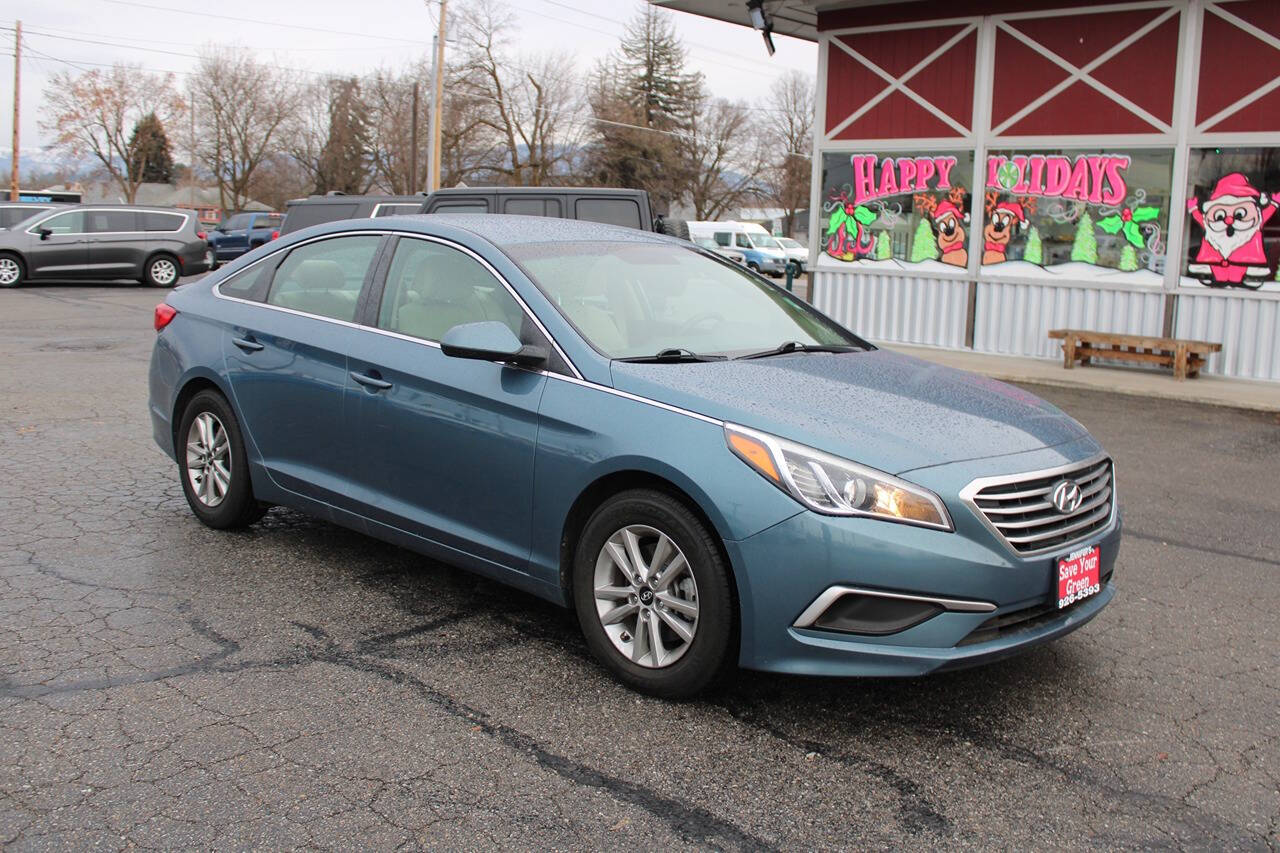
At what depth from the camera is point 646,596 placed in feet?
13.0

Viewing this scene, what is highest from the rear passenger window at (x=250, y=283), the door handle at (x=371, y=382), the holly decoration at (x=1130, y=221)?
the holly decoration at (x=1130, y=221)

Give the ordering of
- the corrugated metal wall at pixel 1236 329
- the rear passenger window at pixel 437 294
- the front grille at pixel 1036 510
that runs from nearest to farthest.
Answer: the front grille at pixel 1036 510, the rear passenger window at pixel 437 294, the corrugated metal wall at pixel 1236 329

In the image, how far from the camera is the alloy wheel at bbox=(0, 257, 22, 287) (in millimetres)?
23312

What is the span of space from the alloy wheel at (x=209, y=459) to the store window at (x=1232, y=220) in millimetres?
10540

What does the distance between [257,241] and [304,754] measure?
113ft

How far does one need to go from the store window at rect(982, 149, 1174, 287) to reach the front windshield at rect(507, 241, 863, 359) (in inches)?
350

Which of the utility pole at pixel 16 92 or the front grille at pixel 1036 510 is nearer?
the front grille at pixel 1036 510

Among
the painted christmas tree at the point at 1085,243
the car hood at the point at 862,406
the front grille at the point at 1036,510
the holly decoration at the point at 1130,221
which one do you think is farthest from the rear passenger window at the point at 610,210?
the front grille at the point at 1036,510

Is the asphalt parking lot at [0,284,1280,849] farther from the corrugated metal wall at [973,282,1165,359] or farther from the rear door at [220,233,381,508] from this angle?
the corrugated metal wall at [973,282,1165,359]

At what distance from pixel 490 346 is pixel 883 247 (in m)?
11.4

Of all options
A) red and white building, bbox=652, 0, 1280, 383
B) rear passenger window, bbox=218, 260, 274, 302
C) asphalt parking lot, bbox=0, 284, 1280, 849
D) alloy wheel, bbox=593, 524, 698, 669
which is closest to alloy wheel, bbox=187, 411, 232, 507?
asphalt parking lot, bbox=0, 284, 1280, 849

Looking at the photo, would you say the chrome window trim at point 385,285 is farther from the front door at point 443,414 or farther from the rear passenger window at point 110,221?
the rear passenger window at point 110,221

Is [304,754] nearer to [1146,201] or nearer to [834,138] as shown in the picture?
[1146,201]

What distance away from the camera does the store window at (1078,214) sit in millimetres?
12891
